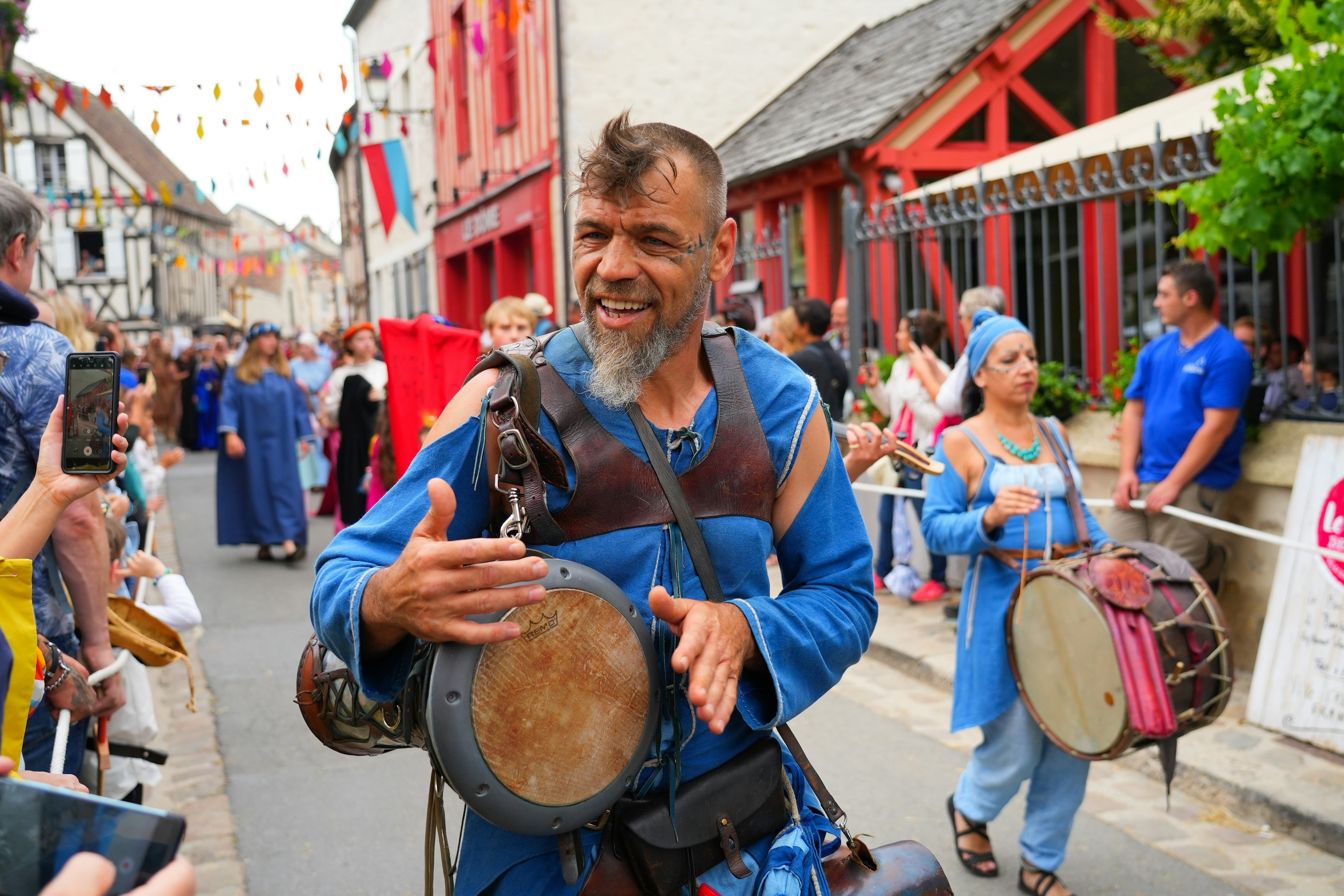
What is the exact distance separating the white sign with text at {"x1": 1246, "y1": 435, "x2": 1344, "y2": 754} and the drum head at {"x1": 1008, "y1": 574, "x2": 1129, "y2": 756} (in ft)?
5.81

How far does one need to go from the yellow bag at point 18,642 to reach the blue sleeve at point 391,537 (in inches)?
20.8

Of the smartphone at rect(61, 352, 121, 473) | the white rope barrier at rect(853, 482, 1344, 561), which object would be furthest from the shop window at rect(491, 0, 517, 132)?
the smartphone at rect(61, 352, 121, 473)

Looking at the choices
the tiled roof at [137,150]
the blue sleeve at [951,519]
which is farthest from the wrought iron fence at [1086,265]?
the tiled roof at [137,150]

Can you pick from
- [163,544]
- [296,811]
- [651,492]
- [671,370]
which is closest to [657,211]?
[671,370]

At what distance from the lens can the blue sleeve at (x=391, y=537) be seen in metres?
1.73

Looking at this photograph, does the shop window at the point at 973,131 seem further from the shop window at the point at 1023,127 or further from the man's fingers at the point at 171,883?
the man's fingers at the point at 171,883

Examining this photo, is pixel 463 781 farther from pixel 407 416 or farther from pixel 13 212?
pixel 407 416

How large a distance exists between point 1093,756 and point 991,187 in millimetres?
5007

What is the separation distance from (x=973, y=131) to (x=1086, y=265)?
356 centimetres

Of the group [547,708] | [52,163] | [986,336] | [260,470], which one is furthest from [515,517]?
[52,163]

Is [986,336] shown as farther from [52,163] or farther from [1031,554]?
[52,163]

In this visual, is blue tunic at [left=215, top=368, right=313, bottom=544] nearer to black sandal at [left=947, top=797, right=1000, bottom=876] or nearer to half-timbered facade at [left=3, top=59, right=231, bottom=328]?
black sandal at [left=947, top=797, right=1000, bottom=876]

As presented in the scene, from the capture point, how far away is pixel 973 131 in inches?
455

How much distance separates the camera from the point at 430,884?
78.4 inches
